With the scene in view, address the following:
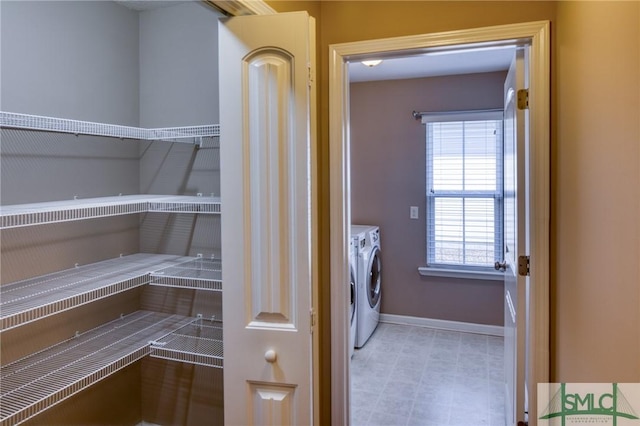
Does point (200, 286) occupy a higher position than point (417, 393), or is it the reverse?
point (200, 286)

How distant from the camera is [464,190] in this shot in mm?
4250

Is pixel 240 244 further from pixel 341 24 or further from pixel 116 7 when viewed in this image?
pixel 116 7

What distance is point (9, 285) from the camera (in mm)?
1800

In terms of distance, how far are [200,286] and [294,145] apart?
34.4 inches

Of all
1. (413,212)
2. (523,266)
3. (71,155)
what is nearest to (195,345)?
(71,155)

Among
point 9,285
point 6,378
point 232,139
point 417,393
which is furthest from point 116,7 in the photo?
point 417,393

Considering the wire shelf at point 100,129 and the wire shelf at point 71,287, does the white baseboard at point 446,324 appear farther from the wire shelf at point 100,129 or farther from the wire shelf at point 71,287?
the wire shelf at point 100,129

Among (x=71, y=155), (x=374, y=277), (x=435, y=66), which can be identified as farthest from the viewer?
(x=374, y=277)

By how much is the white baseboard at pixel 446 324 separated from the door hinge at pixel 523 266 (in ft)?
8.46

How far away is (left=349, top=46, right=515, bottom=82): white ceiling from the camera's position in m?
3.55

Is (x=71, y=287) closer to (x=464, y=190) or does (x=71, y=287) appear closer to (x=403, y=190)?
(x=403, y=190)

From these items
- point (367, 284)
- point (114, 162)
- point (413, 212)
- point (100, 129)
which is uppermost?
point (100, 129)

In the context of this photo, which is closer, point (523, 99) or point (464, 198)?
point (523, 99)

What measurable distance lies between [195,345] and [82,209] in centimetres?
Answer: 85
